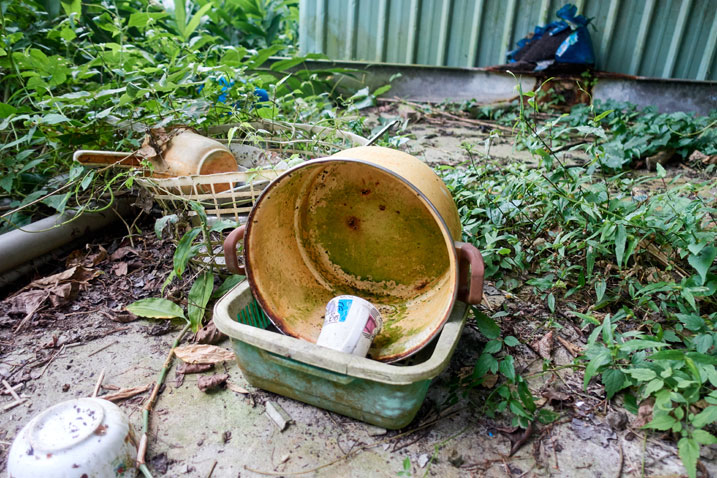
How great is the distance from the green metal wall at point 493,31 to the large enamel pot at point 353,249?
152 inches

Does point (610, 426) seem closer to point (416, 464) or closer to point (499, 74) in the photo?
point (416, 464)

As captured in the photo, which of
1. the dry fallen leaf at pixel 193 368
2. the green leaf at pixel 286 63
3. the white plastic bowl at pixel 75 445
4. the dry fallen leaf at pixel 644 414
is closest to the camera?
the white plastic bowl at pixel 75 445

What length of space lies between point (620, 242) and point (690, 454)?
2.08 ft

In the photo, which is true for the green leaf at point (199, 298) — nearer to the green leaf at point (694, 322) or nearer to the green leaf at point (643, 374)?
the green leaf at point (643, 374)

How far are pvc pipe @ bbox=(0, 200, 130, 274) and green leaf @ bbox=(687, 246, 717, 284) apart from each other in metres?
2.05

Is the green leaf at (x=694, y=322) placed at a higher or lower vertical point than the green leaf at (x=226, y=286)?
higher

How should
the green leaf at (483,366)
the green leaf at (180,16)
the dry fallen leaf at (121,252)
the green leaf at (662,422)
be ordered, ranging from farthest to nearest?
the green leaf at (180,16) → the dry fallen leaf at (121,252) → the green leaf at (483,366) → the green leaf at (662,422)

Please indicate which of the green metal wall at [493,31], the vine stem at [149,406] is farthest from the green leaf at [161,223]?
the green metal wall at [493,31]

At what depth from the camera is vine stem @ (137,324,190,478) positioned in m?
1.02

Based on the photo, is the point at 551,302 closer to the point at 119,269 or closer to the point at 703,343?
the point at 703,343

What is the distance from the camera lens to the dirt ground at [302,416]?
1052mm

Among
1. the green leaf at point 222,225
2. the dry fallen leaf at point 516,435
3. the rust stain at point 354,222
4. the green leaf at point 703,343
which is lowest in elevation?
the dry fallen leaf at point 516,435

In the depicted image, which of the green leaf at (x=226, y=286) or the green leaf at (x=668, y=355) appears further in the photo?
the green leaf at (x=226, y=286)

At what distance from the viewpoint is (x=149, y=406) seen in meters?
1.20
